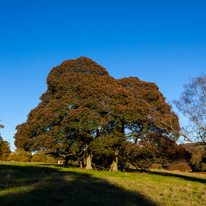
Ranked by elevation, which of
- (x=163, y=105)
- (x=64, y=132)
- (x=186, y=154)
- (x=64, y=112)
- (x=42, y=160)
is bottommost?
(x=42, y=160)

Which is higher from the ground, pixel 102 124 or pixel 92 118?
pixel 92 118

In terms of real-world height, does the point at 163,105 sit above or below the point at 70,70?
below

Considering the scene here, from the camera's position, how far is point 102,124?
17422mm

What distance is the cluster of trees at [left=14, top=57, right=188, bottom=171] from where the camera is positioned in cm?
1733

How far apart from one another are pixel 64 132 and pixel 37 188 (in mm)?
10865

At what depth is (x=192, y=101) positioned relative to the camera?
1434 cm

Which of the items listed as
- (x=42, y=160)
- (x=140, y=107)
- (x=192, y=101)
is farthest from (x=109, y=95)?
(x=42, y=160)

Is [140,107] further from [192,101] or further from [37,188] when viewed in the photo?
[37,188]

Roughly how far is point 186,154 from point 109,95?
10.2 m

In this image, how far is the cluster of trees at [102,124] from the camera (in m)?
17.3

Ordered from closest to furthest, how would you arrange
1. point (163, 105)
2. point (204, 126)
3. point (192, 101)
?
1. point (204, 126)
2. point (192, 101)
3. point (163, 105)

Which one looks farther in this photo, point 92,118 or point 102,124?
point 102,124

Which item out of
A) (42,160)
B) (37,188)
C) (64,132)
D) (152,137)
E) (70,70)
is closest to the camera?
(37,188)

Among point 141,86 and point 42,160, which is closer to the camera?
point 141,86
